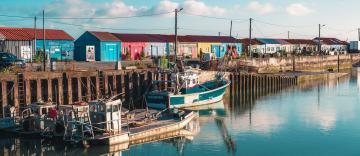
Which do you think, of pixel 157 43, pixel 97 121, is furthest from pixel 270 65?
pixel 97 121

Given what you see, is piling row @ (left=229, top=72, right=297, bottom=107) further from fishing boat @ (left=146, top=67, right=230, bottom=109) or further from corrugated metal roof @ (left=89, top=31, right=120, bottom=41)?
corrugated metal roof @ (left=89, top=31, right=120, bottom=41)

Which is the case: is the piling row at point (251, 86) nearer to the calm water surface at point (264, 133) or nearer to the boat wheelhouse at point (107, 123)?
the calm water surface at point (264, 133)

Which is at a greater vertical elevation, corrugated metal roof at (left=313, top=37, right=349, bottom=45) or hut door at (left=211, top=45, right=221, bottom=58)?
corrugated metal roof at (left=313, top=37, right=349, bottom=45)

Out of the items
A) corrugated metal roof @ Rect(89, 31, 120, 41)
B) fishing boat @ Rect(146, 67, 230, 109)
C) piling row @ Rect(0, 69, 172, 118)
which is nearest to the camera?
piling row @ Rect(0, 69, 172, 118)

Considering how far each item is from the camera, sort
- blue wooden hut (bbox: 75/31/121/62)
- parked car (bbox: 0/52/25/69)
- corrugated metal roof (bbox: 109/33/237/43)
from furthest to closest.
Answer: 1. corrugated metal roof (bbox: 109/33/237/43)
2. blue wooden hut (bbox: 75/31/121/62)
3. parked car (bbox: 0/52/25/69)

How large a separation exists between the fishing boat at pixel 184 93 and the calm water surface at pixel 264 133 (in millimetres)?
1342

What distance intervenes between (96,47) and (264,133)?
85.6 ft

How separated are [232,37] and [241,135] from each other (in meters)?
47.5

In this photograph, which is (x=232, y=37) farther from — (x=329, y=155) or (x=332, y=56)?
(x=329, y=155)

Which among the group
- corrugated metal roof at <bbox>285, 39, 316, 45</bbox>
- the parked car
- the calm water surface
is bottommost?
the calm water surface

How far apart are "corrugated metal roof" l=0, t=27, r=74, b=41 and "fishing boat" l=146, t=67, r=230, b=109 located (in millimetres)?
15063

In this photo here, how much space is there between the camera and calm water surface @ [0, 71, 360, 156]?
81.0 feet

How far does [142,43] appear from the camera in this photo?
56.5m

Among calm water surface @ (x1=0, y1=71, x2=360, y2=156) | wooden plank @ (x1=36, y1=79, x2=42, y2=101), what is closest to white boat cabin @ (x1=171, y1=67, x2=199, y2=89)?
calm water surface @ (x1=0, y1=71, x2=360, y2=156)
